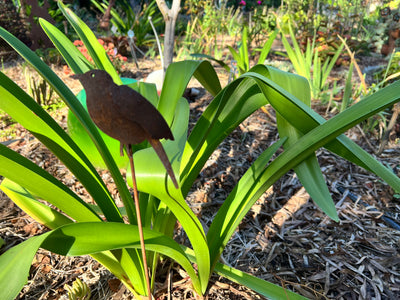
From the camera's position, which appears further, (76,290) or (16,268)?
(76,290)

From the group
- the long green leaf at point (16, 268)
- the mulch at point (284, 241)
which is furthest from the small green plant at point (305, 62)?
the long green leaf at point (16, 268)

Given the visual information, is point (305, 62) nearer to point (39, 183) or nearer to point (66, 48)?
point (66, 48)

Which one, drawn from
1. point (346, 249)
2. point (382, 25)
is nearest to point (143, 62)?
point (346, 249)

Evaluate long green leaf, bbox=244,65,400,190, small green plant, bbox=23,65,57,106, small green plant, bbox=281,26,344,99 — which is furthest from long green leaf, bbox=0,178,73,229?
small green plant, bbox=281,26,344,99

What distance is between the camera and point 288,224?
4.14 feet

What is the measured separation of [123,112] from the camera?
390 mm

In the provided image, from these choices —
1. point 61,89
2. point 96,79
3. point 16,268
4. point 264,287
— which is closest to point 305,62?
point 264,287

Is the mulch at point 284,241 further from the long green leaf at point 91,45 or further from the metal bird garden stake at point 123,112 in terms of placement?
the metal bird garden stake at point 123,112

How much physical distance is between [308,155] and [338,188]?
1.00 metres

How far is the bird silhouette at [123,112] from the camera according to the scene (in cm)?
39

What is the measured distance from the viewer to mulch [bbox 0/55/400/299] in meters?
0.95

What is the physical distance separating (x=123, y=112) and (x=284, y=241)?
986 mm

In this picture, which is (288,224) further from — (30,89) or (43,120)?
(30,89)

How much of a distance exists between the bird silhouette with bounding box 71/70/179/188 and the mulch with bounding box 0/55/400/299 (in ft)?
1.93
